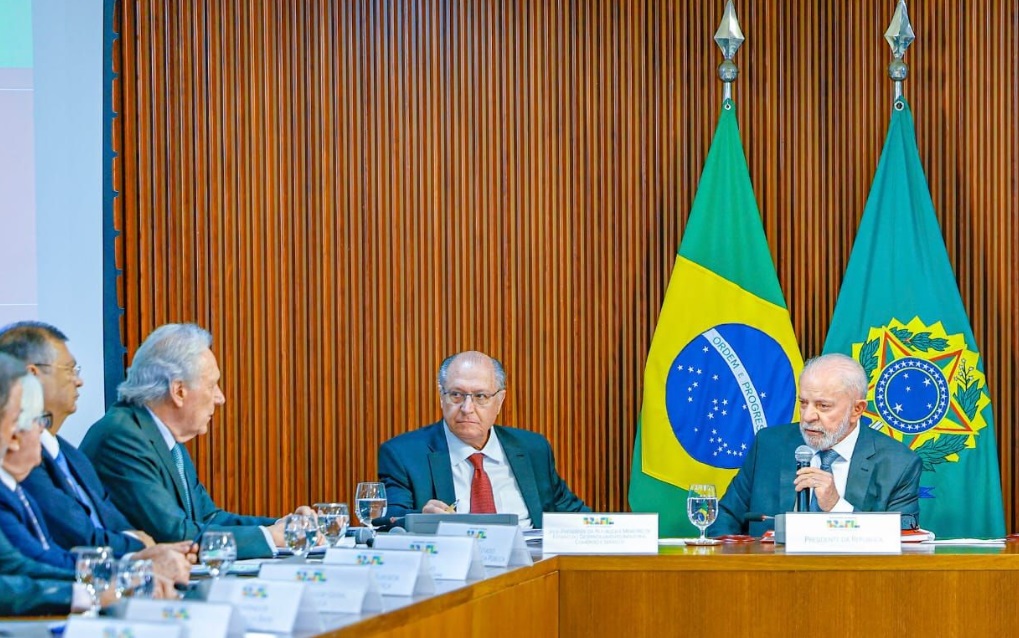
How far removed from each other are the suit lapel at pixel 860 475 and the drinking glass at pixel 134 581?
2.96 meters

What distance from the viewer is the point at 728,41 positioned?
5.83 metres

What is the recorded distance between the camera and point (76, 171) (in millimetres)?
5730

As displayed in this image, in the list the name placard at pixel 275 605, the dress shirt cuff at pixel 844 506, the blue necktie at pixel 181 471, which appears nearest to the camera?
the name placard at pixel 275 605

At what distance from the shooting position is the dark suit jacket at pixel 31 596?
241 centimetres

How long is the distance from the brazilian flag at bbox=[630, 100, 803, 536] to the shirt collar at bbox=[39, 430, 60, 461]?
9.73ft

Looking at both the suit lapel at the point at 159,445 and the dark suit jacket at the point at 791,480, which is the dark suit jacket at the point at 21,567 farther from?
the dark suit jacket at the point at 791,480

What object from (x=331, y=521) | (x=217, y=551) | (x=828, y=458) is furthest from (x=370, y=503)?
(x=828, y=458)

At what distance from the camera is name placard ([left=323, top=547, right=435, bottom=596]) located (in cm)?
272

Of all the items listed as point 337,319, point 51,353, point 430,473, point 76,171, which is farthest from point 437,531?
point 76,171

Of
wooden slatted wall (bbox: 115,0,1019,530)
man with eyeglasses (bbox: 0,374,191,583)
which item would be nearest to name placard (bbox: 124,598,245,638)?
man with eyeglasses (bbox: 0,374,191,583)

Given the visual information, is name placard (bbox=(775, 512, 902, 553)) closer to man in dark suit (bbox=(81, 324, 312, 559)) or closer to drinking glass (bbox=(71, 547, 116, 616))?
man in dark suit (bbox=(81, 324, 312, 559))

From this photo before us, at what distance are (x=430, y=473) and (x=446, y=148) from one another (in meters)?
1.70

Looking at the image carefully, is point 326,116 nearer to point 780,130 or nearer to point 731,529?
point 780,130

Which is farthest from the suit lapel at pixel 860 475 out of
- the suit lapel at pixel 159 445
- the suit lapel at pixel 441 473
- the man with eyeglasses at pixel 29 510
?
the man with eyeglasses at pixel 29 510
